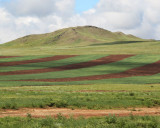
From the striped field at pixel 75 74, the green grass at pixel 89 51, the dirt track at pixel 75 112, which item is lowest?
the dirt track at pixel 75 112

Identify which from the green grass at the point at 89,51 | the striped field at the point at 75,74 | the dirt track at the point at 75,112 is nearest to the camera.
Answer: the dirt track at the point at 75,112

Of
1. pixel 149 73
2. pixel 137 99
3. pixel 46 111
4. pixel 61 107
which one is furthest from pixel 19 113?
pixel 149 73

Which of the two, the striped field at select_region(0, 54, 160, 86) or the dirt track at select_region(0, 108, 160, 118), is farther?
the striped field at select_region(0, 54, 160, 86)

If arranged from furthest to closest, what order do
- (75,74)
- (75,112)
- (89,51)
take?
(89,51) → (75,74) → (75,112)

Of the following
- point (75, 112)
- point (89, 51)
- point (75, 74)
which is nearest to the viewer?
point (75, 112)

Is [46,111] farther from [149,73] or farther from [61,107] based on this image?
[149,73]

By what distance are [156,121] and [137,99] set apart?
936cm

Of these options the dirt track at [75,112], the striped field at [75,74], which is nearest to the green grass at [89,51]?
the striped field at [75,74]

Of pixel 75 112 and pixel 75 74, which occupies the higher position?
pixel 75 74

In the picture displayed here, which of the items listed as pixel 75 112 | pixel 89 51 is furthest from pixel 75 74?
pixel 89 51

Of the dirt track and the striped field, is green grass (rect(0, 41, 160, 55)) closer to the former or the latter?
the striped field

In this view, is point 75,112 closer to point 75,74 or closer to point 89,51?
point 75,74

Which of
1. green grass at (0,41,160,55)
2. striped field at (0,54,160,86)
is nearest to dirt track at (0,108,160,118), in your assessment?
striped field at (0,54,160,86)

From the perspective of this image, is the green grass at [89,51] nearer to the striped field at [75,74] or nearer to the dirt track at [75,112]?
the striped field at [75,74]
